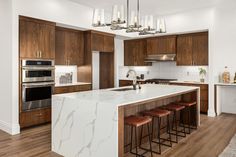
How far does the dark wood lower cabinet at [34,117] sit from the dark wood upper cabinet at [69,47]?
4.84ft

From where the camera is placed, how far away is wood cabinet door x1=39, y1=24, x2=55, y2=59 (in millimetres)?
4824

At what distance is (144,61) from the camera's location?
25.6ft

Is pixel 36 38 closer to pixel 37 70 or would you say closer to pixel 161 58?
pixel 37 70

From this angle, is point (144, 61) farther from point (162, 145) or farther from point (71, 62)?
point (162, 145)

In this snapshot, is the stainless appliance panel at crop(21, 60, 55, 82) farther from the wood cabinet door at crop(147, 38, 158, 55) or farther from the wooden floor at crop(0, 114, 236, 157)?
the wood cabinet door at crop(147, 38, 158, 55)

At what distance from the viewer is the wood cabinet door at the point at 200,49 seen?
6304 mm

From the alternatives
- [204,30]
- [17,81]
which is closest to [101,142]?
[17,81]

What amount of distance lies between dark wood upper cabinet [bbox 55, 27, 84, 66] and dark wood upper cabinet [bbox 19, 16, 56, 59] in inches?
25.4

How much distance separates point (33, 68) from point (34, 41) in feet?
2.02

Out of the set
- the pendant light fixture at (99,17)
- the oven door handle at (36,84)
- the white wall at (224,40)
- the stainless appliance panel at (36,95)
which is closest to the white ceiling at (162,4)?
the white wall at (224,40)

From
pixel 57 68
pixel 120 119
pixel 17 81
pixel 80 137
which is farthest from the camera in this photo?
pixel 57 68

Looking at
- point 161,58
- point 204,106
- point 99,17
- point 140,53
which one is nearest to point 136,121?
point 99,17

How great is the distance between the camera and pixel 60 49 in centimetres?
577

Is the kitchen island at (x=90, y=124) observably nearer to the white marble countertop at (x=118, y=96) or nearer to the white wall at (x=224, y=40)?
the white marble countertop at (x=118, y=96)
